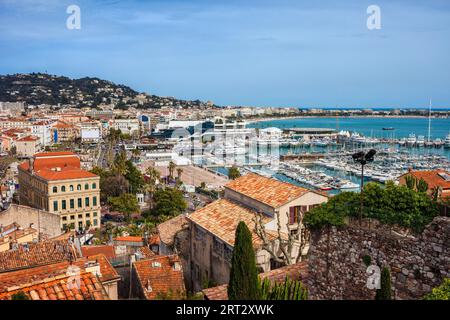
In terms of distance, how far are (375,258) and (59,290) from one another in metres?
4.28

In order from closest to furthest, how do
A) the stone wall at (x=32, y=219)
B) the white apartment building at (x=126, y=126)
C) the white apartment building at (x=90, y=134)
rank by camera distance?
the stone wall at (x=32, y=219) < the white apartment building at (x=90, y=134) < the white apartment building at (x=126, y=126)

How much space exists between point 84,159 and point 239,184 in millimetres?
49674

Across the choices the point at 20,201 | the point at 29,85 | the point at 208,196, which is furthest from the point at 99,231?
the point at 29,85

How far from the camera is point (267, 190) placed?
40.9 feet

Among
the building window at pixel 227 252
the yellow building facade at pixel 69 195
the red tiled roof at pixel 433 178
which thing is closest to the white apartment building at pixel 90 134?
the yellow building facade at pixel 69 195

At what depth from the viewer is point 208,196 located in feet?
126

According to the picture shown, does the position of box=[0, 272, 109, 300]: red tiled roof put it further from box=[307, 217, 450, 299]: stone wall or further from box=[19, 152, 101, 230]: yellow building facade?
box=[19, 152, 101, 230]: yellow building facade

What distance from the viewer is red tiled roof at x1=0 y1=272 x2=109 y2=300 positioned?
17.2ft

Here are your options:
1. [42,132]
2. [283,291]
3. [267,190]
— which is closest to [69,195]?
[267,190]

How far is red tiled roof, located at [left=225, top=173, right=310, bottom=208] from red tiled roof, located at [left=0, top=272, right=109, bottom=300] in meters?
6.53

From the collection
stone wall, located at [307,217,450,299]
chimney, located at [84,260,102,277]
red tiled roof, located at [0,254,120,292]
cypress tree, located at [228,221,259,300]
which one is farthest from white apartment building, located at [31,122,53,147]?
cypress tree, located at [228,221,259,300]

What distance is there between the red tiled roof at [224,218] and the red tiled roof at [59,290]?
5.66m

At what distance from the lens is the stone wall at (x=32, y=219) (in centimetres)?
1833

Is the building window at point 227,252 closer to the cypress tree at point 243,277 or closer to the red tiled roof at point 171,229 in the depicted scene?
the red tiled roof at point 171,229
